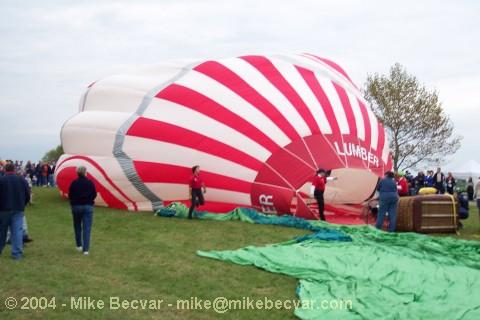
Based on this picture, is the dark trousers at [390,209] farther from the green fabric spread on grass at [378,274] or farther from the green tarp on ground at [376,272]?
the green fabric spread on grass at [378,274]

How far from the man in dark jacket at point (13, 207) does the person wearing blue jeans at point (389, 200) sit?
579 cm

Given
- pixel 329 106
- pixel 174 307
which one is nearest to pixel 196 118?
pixel 329 106

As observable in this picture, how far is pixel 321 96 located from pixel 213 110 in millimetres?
2202

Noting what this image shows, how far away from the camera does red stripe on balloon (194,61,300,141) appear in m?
10.4

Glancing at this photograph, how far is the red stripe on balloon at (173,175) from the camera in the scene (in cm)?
1048

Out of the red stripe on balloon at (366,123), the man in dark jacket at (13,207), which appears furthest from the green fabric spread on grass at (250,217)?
the man in dark jacket at (13,207)

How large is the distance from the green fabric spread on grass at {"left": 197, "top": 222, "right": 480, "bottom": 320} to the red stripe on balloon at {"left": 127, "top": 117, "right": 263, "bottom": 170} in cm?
293

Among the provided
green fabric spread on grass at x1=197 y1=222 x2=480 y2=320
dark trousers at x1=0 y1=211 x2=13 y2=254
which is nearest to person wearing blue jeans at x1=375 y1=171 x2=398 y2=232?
green fabric spread on grass at x1=197 y1=222 x2=480 y2=320

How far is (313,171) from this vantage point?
10211 mm

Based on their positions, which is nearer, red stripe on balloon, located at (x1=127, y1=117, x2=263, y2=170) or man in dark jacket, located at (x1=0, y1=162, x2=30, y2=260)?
man in dark jacket, located at (x1=0, y1=162, x2=30, y2=260)

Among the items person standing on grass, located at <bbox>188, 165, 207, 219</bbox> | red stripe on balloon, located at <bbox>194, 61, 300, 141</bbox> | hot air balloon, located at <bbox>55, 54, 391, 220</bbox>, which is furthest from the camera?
red stripe on balloon, located at <bbox>194, 61, 300, 141</bbox>

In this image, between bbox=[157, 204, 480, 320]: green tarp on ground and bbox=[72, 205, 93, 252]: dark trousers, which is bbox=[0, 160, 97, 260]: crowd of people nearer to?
bbox=[72, 205, 93, 252]: dark trousers

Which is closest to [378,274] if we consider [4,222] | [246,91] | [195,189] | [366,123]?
[4,222]

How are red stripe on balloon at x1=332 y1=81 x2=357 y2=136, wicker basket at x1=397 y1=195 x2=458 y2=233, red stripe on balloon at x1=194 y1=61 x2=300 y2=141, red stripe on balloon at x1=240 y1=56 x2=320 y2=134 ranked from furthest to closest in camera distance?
red stripe on balloon at x1=332 y1=81 x2=357 y2=136 → red stripe on balloon at x1=240 y1=56 x2=320 y2=134 → red stripe on balloon at x1=194 y1=61 x2=300 y2=141 → wicker basket at x1=397 y1=195 x2=458 y2=233
